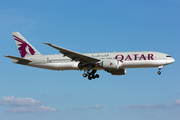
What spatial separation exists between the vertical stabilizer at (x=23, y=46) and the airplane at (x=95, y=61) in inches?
43.3

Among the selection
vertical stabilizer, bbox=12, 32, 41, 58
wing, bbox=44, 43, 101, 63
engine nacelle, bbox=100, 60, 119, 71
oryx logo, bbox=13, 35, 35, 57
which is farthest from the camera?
oryx logo, bbox=13, 35, 35, 57

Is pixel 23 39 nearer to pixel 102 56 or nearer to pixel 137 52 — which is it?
pixel 102 56

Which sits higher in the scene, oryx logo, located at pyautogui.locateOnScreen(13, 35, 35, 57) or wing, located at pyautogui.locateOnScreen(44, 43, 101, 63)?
oryx logo, located at pyautogui.locateOnScreen(13, 35, 35, 57)

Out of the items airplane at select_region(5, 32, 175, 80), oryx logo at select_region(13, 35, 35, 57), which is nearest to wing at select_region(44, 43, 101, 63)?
airplane at select_region(5, 32, 175, 80)

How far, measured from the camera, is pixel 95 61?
40.5m

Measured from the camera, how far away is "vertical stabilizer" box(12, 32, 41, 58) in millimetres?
45719

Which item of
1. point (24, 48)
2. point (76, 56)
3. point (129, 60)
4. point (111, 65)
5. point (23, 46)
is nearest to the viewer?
point (111, 65)

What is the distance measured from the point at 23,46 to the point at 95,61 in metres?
13.5

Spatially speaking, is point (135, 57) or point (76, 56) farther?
point (135, 57)

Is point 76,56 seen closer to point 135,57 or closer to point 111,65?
point 111,65

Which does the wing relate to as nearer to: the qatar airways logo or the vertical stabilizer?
the qatar airways logo

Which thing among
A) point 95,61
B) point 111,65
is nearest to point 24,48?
point 95,61

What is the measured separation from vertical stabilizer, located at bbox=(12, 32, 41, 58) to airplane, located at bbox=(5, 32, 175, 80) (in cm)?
110

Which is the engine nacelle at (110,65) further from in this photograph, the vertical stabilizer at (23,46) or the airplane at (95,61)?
the vertical stabilizer at (23,46)
